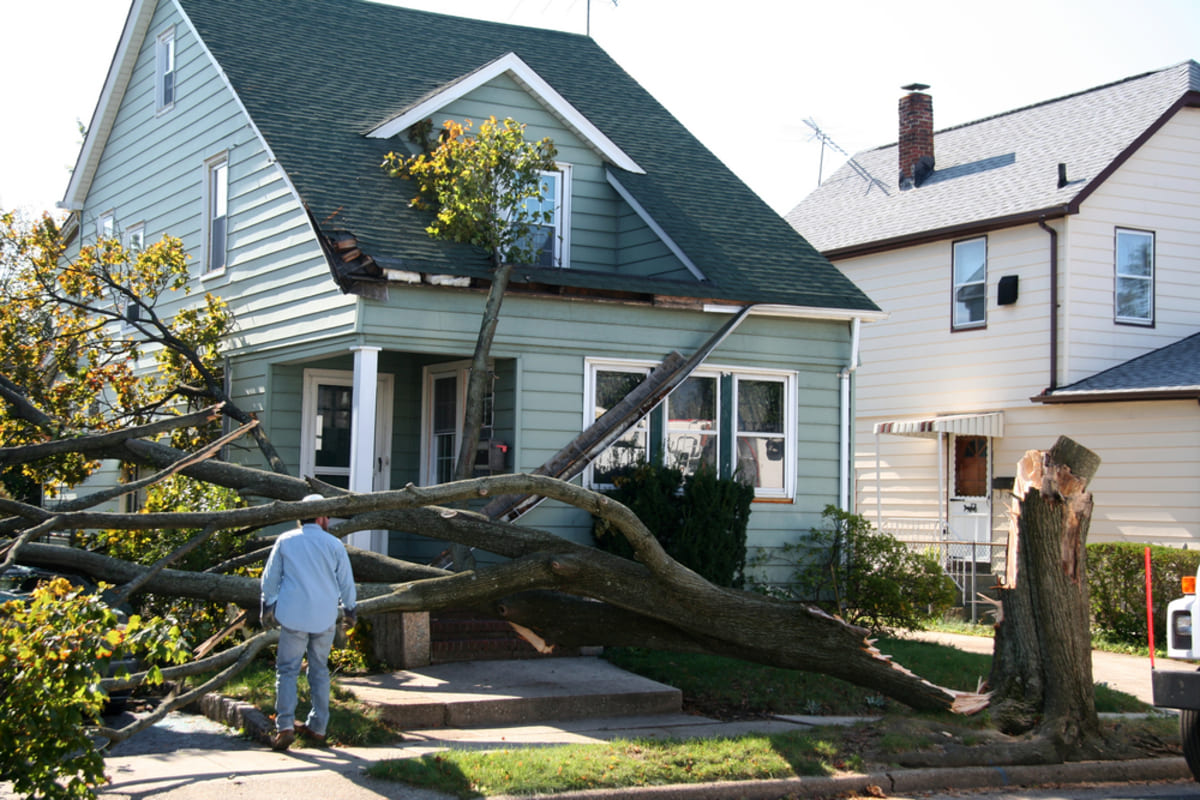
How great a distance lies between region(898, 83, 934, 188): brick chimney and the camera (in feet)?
77.3

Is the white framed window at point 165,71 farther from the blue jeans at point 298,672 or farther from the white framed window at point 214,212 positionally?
the blue jeans at point 298,672

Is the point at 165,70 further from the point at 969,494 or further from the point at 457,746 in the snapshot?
the point at 969,494

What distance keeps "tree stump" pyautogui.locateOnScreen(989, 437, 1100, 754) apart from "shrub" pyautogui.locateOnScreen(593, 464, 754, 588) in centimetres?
437

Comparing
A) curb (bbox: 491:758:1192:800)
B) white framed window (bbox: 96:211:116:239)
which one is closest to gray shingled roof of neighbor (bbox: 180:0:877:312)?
white framed window (bbox: 96:211:116:239)

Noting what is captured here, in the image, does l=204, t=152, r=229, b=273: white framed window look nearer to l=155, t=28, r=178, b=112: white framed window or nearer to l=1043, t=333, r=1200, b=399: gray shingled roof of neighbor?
l=155, t=28, r=178, b=112: white framed window

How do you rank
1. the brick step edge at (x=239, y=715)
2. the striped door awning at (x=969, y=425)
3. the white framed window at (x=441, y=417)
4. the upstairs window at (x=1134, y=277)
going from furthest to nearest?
the striped door awning at (x=969, y=425)
the upstairs window at (x=1134, y=277)
the white framed window at (x=441, y=417)
the brick step edge at (x=239, y=715)

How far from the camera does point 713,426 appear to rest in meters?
15.0

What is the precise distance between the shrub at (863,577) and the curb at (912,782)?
5.45m

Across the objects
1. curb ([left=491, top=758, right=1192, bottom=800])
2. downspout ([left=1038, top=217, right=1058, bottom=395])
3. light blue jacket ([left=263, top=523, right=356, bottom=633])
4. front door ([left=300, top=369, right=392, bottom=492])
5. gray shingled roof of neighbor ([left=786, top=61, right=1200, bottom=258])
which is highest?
gray shingled roof of neighbor ([left=786, top=61, right=1200, bottom=258])

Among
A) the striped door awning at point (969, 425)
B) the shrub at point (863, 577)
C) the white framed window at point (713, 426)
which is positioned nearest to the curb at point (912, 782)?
the shrub at point (863, 577)

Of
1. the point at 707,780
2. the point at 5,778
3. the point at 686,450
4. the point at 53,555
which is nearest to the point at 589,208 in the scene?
the point at 686,450

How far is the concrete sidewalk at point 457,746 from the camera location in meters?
7.32

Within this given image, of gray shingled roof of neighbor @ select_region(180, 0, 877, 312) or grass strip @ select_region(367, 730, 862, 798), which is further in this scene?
gray shingled roof of neighbor @ select_region(180, 0, 877, 312)

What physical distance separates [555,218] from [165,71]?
6967 millimetres
